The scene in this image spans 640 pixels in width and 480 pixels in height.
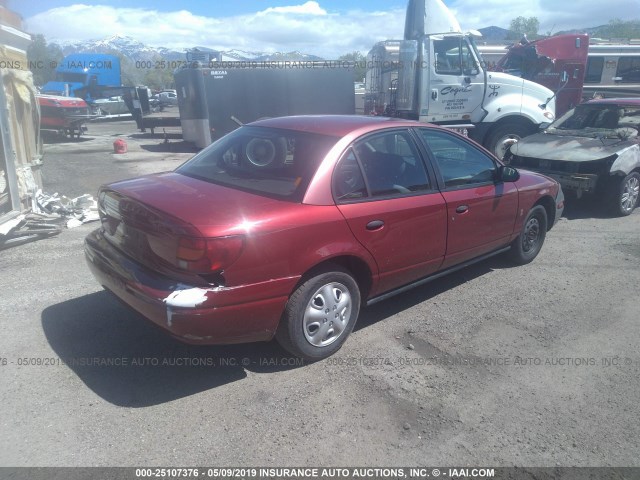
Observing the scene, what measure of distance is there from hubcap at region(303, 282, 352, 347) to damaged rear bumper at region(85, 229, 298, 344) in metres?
0.27

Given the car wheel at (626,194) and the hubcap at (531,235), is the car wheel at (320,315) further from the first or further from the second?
the car wheel at (626,194)

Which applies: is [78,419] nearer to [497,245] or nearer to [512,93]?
[497,245]

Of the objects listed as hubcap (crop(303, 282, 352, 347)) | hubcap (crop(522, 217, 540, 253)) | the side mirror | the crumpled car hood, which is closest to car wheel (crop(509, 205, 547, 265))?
hubcap (crop(522, 217, 540, 253))

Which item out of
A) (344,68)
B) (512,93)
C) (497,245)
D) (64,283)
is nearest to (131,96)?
(344,68)

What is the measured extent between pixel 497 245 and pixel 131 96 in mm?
20761

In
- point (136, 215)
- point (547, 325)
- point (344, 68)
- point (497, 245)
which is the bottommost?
point (547, 325)

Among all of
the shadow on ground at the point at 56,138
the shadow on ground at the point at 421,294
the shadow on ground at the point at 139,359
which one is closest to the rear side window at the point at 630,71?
the shadow on ground at the point at 421,294

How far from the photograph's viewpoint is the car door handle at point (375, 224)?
356cm

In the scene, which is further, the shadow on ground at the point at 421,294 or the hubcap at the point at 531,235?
the hubcap at the point at 531,235

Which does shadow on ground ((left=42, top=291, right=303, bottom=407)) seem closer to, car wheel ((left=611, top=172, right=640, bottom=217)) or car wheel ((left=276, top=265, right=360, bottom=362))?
car wheel ((left=276, top=265, right=360, bottom=362))

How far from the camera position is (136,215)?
322 centimetres

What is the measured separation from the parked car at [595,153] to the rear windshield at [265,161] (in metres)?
5.19

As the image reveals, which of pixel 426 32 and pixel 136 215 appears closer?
pixel 136 215

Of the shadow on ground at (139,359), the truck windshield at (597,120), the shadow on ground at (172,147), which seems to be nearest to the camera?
the shadow on ground at (139,359)
